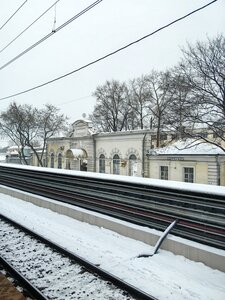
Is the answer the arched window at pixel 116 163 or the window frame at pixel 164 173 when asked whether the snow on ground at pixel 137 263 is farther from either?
the arched window at pixel 116 163

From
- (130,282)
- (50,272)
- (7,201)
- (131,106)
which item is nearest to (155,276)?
(130,282)

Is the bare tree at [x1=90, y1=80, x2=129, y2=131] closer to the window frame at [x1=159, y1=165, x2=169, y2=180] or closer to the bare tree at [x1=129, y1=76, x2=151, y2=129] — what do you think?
the bare tree at [x1=129, y1=76, x2=151, y2=129]

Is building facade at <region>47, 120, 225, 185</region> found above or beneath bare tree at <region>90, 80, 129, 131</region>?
beneath

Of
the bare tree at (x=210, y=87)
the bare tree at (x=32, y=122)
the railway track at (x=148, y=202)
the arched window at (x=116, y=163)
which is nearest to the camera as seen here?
the railway track at (x=148, y=202)

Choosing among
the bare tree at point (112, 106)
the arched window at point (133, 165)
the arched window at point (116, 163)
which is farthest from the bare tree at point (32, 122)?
the arched window at point (133, 165)

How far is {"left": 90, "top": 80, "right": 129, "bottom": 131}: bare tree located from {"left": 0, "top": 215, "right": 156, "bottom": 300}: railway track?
51687mm


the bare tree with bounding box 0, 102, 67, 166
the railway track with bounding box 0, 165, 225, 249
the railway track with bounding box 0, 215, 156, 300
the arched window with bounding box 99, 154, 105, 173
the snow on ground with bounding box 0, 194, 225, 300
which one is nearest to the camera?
the railway track with bounding box 0, 215, 156, 300

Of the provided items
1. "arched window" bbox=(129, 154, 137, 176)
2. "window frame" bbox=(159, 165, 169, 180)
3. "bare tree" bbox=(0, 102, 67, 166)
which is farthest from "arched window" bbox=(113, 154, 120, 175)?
"bare tree" bbox=(0, 102, 67, 166)

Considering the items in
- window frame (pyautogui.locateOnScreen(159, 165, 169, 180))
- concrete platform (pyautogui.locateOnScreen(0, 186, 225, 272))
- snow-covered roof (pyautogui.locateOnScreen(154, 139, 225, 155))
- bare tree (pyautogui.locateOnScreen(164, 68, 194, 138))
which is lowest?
→ window frame (pyautogui.locateOnScreen(159, 165, 169, 180))

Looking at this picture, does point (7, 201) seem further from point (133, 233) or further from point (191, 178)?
point (191, 178)

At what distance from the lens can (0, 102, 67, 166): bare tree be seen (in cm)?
4828

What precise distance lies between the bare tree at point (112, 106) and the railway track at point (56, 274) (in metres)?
51.7

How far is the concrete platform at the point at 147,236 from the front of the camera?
5438 millimetres

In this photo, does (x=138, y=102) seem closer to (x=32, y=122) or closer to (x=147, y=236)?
(x=32, y=122)
